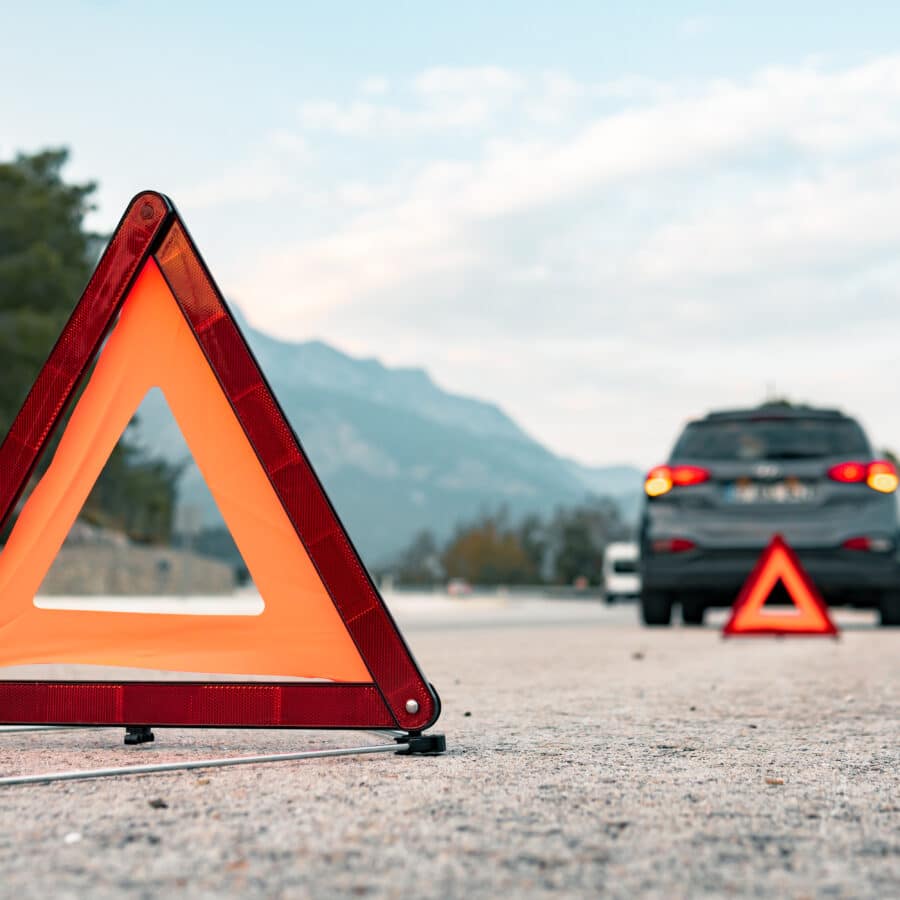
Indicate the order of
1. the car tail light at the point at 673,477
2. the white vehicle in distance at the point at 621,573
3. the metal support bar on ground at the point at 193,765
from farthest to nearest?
the white vehicle in distance at the point at 621,573 → the car tail light at the point at 673,477 → the metal support bar on ground at the point at 193,765

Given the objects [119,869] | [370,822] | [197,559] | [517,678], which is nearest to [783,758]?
[370,822]

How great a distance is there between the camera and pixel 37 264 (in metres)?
40.0

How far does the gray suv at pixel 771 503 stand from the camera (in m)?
13.0

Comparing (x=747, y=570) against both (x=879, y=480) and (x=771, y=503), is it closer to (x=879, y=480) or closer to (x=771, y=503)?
(x=771, y=503)

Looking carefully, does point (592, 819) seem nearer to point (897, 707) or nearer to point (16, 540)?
point (16, 540)

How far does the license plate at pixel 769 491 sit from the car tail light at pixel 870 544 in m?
0.52

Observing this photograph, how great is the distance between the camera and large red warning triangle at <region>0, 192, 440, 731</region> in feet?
15.2

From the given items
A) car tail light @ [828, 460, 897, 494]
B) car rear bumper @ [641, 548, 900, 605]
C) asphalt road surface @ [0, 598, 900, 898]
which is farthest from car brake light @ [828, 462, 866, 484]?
asphalt road surface @ [0, 598, 900, 898]

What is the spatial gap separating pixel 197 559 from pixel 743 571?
3554 cm

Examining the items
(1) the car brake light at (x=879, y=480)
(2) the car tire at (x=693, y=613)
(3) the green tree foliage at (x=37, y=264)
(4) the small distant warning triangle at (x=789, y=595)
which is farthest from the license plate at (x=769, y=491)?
(3) the green tree foliage at (x=37, y=264)

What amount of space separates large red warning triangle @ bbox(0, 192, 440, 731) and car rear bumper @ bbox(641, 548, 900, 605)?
8887mm

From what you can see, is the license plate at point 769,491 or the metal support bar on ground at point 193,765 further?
the license plate at point 769,491

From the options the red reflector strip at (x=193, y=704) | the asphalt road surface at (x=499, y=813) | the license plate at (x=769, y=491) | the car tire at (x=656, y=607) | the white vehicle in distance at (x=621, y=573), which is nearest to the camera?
the asphalt road surface at (x=499, y=813)

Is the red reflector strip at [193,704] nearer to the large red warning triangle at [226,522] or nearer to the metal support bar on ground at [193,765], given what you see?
the large red warning triangle at [226,522]
